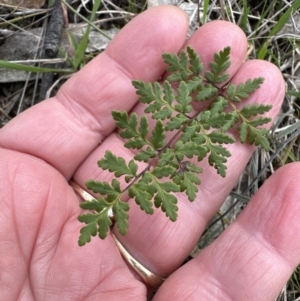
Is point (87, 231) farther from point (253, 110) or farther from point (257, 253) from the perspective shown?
point (253, 110)

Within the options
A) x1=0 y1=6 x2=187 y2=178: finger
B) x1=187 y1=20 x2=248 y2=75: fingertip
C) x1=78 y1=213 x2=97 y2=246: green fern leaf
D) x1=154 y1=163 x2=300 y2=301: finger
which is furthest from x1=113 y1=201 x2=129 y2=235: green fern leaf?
x1=187 y1=20 x2=248 y2=75: fingertip

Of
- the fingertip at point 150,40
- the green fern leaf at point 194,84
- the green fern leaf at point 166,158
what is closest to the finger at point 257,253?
the green fern leaf at point 166,158

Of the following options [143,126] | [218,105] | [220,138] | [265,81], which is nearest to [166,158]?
[143,126]

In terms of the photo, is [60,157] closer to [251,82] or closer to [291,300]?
[251,82]

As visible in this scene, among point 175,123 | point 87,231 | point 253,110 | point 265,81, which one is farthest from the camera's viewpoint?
point 265,81

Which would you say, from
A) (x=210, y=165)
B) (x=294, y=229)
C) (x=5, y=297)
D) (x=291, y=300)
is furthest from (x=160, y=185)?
(x=291, y=300)

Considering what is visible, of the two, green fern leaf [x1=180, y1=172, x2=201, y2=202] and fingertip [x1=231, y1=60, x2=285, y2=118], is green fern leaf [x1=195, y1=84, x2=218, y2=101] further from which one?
green fern leaf [x1=180, y1=172, x2=201, y2=202]

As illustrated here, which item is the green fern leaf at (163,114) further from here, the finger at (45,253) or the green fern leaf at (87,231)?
the finger at (45,253)

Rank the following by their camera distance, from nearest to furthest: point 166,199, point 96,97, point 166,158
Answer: point 166,199 → point 166,158 → point 96,97
